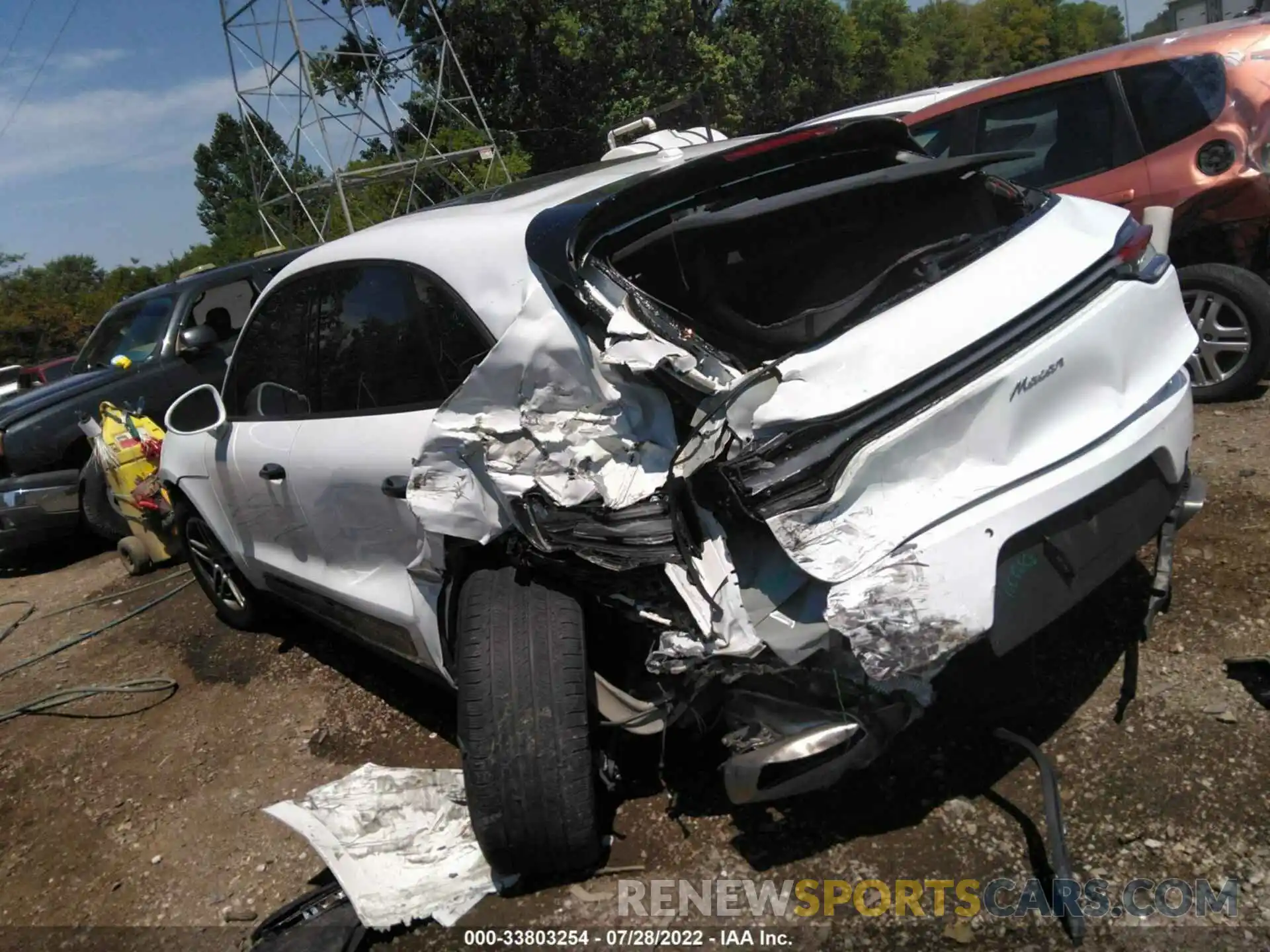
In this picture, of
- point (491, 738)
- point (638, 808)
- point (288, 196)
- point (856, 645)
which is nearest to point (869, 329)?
point (856, 645)

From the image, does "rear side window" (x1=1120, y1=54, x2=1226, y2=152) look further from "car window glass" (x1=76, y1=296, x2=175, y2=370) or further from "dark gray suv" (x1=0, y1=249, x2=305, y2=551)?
"car window glass" (x1=76, y1=296, x2=175, y2=370)

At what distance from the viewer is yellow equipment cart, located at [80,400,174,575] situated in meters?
6.33

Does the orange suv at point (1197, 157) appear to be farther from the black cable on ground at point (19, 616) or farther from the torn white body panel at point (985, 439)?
the black cable on ground at point (19, 616)

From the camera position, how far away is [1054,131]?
5.42 meters

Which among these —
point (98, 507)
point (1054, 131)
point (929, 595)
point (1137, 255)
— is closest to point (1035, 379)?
point (929, 595)

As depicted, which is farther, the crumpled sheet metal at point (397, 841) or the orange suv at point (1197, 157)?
the orange suv at point (1197, 157)

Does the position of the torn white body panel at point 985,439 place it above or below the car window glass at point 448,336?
below

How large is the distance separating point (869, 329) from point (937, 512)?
45 centimetres

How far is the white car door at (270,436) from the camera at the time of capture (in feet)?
11.6

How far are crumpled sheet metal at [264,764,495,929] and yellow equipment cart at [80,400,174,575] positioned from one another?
12.4 feet

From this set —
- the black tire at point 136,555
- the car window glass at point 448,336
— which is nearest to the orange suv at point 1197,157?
the car window glass at point 448,336

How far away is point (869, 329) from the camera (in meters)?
2.21

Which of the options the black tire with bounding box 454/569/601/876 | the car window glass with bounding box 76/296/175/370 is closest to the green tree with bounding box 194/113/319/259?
the car window glass with bounding box 76/296/175/370

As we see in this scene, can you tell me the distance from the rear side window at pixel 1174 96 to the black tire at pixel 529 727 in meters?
4.23
